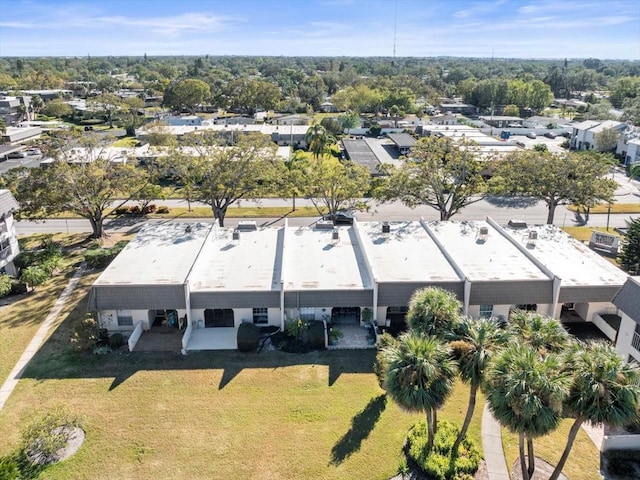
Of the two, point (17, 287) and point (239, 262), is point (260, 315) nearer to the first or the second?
point (239, 262)

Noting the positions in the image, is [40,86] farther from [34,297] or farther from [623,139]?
[623,139]

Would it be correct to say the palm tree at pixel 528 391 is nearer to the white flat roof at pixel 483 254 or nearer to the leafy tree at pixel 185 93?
the white flat roof at pixel 483 254

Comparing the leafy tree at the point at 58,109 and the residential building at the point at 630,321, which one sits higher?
the leafy tree at the point at 58,109

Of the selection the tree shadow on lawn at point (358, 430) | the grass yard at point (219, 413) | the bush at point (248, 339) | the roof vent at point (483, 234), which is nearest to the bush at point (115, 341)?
the grass yard at point (219, 413)

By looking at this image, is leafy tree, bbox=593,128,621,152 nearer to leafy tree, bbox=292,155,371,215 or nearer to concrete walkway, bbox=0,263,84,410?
leafy tree, bbox=292,155,371,215

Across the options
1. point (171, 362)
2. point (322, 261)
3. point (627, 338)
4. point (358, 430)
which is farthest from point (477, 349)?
point (171, 362)
